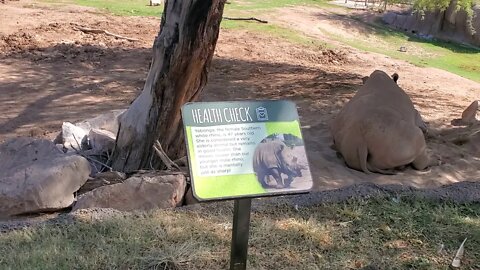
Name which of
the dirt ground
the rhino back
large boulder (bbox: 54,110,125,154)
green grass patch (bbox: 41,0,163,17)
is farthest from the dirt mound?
the rhino back

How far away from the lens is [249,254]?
11.8 feet

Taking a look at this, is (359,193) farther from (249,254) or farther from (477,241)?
(249,254)

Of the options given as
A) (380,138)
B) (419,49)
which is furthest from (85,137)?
(419,49)

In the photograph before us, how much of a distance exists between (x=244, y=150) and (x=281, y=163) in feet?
0.63

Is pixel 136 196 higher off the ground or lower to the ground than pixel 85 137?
higher

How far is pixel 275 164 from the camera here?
9.91ft

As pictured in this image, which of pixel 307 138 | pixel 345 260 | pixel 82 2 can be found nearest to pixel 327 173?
pixel 307 138

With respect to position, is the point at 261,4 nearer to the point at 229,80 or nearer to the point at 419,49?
the point at 419,49

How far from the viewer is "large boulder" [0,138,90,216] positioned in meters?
4.56

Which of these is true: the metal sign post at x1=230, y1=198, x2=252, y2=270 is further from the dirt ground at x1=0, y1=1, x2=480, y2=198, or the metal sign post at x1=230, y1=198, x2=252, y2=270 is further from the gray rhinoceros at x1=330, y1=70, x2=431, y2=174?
the gray rhinoceros at x1=330, y1=70, x2=431, y2=174


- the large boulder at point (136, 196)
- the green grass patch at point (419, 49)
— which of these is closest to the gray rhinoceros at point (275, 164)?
the large boulder at point (136, 196)

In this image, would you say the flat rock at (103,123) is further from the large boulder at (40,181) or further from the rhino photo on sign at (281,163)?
the rhino photo on sign at (281,163)

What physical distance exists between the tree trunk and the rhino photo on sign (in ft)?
7.88

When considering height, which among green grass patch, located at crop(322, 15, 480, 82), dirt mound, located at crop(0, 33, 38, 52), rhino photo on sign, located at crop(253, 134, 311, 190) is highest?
rhino photo on sign, located at crop(253, 134, 311, 190)
